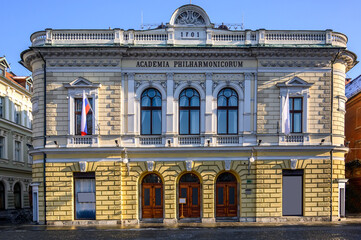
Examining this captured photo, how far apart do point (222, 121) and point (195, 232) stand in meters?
7.21

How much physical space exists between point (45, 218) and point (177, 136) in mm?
9432

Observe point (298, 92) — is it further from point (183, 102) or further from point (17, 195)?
point (17, 195)

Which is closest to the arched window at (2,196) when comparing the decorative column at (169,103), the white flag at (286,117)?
the decorative column at (169,103)

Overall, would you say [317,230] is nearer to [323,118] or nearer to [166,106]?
[323,118]

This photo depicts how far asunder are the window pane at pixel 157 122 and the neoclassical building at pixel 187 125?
63 mm

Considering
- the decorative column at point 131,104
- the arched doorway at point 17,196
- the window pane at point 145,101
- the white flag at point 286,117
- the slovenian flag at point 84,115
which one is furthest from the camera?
the arched doorway at point 17,196

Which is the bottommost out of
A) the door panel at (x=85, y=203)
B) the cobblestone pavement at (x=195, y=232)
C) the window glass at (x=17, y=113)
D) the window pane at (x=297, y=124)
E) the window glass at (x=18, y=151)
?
the cobblestone pavement at (x=195, y=232)

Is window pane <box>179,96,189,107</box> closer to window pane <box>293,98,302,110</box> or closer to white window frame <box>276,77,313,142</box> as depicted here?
white window frame <box>276,77,313,142</box>

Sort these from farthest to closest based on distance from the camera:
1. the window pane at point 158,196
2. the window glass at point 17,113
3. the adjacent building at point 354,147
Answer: the window glass at point 17,113, the adjacent building at point 354,147, the window pane at point 158,196

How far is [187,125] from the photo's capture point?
82.4 ft

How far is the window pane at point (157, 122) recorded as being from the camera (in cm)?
2508

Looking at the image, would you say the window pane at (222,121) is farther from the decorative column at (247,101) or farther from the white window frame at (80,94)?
the white window frame at (80,94)

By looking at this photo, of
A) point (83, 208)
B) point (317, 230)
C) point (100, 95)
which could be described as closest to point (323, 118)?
point (317, 230)

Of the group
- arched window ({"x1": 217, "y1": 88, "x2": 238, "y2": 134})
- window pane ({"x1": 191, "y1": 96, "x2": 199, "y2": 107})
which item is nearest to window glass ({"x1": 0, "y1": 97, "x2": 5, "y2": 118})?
window pane ({"x1": 191, "y1": 96, "x2": 199, "y2": 107})
